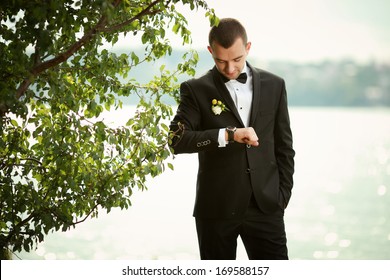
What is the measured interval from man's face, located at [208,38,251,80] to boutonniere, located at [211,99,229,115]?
120mm

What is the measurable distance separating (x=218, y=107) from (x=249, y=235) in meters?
0.56

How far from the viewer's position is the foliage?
2887 millimetres

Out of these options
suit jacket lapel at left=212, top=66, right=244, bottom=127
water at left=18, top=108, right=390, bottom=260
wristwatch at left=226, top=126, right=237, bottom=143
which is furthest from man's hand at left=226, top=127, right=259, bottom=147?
water at left=18, top=108, right=390, bottom=260

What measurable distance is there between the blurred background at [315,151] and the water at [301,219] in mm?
21

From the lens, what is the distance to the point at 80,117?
3.25 m

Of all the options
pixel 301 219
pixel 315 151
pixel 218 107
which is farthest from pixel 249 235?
pixel 315 151

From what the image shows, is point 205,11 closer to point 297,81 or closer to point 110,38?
point 110,38

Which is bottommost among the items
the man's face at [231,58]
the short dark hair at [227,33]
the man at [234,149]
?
the man at [234,149]

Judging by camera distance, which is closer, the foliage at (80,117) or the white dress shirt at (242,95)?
the foliage at (80,117)

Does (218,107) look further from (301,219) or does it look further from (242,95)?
(301,219)

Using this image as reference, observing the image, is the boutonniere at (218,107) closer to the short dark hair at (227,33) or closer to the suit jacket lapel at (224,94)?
the suit jacket lapel at (224,94)

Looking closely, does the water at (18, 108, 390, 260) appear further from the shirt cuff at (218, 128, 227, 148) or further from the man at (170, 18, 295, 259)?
the shirt cuff at (218, 128, 227, 148)

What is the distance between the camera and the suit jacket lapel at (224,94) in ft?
9.93

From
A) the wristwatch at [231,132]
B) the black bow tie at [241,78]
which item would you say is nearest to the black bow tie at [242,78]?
the black bow tie at [241,78]
